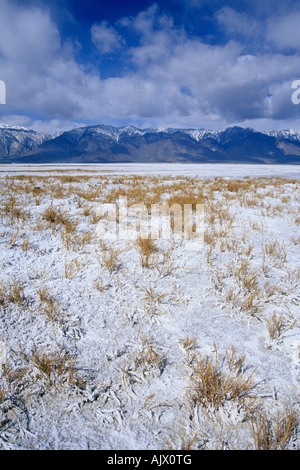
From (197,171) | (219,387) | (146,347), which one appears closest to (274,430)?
(219,387)

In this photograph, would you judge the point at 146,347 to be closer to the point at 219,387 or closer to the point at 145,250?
the point at 219,387

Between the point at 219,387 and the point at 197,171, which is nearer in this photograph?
the point at 219,387

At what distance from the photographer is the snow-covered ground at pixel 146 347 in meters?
1.26

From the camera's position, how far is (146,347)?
1.78 m

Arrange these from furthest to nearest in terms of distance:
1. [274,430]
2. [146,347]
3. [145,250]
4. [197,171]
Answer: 1. [197,171]
2. [145,250]
3. [146,347]
4. [274,430]

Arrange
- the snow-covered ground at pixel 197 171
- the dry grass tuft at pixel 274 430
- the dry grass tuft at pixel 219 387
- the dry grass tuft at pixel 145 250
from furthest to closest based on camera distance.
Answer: the snow-covered ground at pixel 197 171, the dry grass tuft at pixel 145 250, the dry grass tuft at pixel 219 387, the dry grass tuft at pixel 274 430

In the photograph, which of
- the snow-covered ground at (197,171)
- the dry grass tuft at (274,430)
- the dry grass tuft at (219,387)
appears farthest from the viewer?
the snow-covered ground at (197,171)

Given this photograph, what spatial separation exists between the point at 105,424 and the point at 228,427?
0.77m

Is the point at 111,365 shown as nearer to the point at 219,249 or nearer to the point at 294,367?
the point at 294,367

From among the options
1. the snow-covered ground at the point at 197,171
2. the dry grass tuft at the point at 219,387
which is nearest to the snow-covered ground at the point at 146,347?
the dry grass tuft at the point at 219,387

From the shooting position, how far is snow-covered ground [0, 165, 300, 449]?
4.15 ft

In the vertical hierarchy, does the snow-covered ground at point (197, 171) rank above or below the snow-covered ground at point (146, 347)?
above

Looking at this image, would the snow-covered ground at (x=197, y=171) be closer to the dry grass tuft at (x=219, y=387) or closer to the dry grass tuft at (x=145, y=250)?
the dry grass tuft at (x=145, y=250)

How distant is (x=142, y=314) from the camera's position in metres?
2.16
